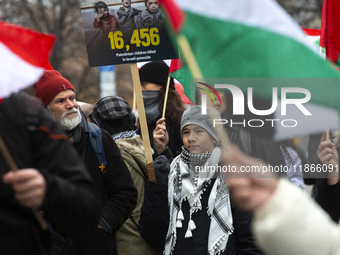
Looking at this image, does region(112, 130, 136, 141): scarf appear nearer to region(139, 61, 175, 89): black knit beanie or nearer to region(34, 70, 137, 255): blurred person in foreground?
region(34, 70, 137, 255): blurred person in foreground

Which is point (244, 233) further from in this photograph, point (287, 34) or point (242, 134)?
point (287, 34)

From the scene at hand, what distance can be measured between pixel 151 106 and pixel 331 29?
2.05 metres

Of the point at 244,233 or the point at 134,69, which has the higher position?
the point at 134,69

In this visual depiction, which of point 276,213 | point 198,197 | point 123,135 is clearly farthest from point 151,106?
point 276,213

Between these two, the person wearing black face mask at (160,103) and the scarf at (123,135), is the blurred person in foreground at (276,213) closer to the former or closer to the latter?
the scarf at (123,135)

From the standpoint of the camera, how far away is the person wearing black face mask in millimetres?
4570

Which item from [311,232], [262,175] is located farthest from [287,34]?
[311,232]

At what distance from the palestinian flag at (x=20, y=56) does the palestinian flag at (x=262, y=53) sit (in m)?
0.56

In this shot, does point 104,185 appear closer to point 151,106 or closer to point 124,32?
point 124,32

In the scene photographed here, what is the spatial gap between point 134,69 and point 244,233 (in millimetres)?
1516

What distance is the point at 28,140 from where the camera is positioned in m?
1.90

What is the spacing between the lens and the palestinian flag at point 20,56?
1882 mm

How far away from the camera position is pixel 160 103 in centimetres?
484

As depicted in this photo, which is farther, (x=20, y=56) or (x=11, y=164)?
(x=20, y=56)
